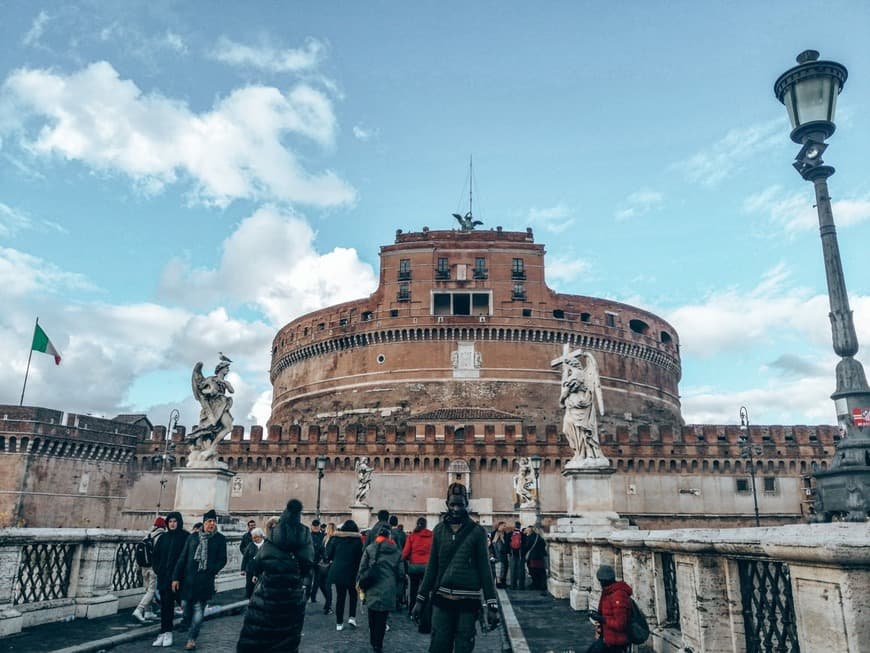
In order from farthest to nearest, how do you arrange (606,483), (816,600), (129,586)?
(606,483), (129,586), (816,600)

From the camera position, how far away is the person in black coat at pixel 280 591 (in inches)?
180

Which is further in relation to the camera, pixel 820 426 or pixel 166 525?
pixel 820 426

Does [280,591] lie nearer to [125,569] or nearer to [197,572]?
[197,572]

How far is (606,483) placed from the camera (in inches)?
432

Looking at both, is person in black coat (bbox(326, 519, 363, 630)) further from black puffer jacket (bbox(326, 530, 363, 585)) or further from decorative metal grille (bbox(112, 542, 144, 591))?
decorative metal grille (bbox(112, 542, 144, 591))

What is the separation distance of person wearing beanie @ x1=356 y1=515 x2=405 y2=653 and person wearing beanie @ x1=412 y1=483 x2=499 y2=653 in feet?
6.34

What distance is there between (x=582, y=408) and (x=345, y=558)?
537 cm

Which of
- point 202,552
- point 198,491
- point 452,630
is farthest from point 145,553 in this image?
point 452,630

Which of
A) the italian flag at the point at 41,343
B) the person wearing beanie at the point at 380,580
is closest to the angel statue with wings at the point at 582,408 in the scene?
the person wearing beanie at the point at 380,580

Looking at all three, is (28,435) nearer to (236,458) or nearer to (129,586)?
(236,458)

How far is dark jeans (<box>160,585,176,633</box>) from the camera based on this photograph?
663cm

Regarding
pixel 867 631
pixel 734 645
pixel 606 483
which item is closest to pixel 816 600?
pixel 867 631

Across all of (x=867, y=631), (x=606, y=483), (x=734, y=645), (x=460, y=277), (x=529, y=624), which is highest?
(x=460, y=277)

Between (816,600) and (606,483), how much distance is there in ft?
27.7
